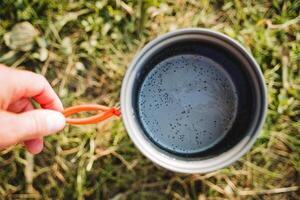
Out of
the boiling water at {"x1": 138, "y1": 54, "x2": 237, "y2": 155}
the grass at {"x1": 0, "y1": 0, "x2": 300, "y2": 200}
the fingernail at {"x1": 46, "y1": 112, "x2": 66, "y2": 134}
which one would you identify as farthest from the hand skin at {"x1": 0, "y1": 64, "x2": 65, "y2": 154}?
the boiling water at {"x1": 138, "y1": 54, "x2": 237, "y2": 155}

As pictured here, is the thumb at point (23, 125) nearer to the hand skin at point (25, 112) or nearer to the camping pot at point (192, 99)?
the hand skin at point (25, 112)

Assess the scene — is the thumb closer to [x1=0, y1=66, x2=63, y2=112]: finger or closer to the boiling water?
[x1=0, y1=66, x2=63, y2=112]: finger

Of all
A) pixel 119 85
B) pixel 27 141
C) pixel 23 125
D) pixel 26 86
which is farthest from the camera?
pixel 119 85

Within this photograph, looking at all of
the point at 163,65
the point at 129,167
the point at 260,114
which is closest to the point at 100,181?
the point at 129,167

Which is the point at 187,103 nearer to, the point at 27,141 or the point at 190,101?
the point at 190,101

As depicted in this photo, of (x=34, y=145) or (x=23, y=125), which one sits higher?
(x=23, y=125)

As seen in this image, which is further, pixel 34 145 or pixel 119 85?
pixel 119 85

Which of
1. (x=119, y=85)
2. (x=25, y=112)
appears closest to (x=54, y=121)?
(x=25, y=112)
